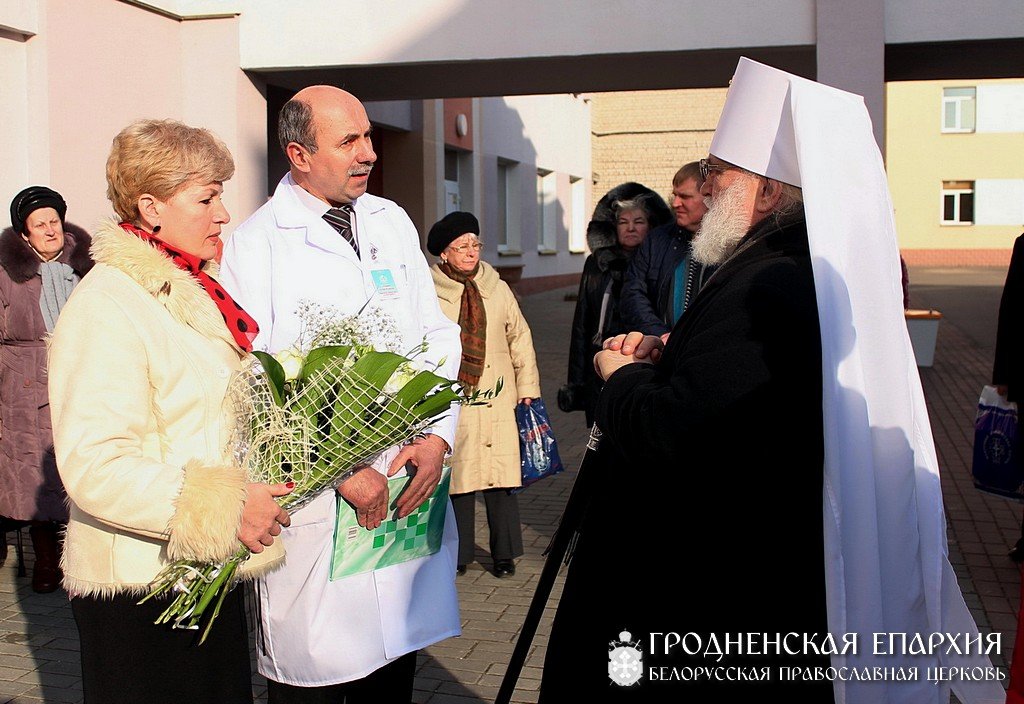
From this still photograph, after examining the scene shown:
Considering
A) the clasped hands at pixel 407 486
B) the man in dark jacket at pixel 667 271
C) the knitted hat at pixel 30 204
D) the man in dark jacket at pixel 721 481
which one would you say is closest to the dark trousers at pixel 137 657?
the clasped hands at pixel 407 486

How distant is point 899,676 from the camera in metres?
2.39

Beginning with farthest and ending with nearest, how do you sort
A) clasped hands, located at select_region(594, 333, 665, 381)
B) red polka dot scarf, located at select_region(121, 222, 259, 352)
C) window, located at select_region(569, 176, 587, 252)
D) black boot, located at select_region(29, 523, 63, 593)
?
1. window, located at select_region(569, 176, 587, 252)
2. black boot, located at select_region(29, 523, 63, 593)
3. clasped hands, located at select_region(594, 333, 665, 381)
4. red polka dot scarf, located at select_region(121, 222, 259, 352)

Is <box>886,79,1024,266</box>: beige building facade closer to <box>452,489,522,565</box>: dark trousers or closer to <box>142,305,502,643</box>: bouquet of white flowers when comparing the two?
<box>452,489,522,565</box>: dark trousers

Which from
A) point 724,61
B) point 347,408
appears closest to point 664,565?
point 347,408

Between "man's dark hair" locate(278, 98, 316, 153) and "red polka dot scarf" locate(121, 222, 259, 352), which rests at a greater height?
"man's dark hair" locate(278, 98, 316, 153)

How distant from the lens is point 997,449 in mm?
6086

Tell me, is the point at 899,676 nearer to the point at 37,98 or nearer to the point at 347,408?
the point at 347,408

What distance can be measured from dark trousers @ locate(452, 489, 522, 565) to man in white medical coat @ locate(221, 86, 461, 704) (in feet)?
8.76

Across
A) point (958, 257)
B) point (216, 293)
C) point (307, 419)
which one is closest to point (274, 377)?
point (307, 419)

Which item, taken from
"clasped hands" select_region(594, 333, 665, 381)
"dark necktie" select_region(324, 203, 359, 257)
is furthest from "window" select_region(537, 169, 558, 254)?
"clasped hands" select_region(594, 333, 665, 381)

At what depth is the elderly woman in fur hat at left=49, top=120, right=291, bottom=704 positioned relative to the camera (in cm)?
231

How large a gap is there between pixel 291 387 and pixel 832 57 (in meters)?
7.83

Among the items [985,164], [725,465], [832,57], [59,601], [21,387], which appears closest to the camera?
[725,465]

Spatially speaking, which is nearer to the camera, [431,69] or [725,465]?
[725,465]
